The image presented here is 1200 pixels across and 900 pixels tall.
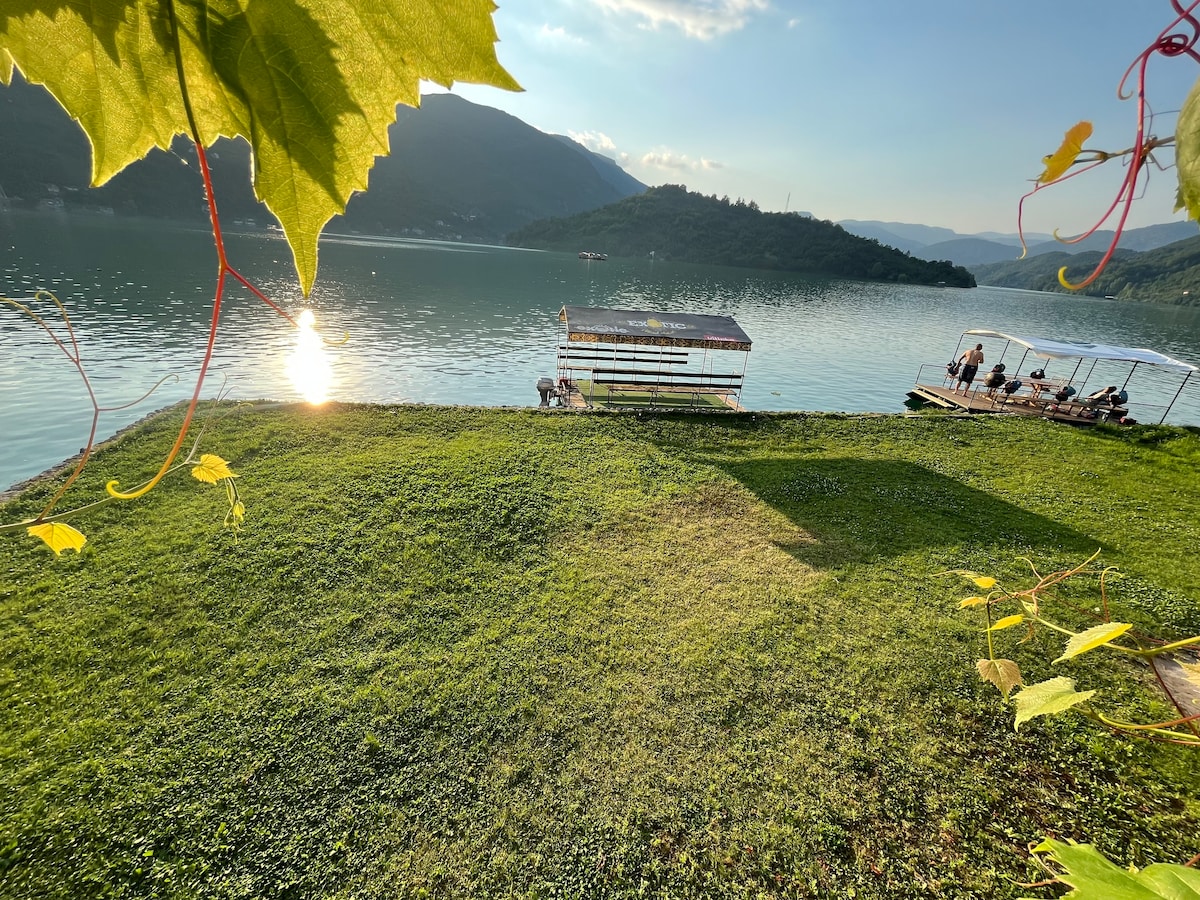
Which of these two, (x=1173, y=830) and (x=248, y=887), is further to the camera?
(x=1173, y=830)

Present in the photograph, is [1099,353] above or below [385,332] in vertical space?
above

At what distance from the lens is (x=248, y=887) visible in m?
3.60

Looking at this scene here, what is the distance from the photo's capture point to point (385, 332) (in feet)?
104

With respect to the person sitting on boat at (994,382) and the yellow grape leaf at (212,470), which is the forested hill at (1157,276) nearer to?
the person sitting on boat at (994,382)

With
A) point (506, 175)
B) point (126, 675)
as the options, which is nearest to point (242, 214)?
point (506, 175)

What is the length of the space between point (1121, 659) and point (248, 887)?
903 centimetres

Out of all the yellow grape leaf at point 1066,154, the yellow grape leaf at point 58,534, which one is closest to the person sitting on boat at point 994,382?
the yellow grape leaf at point 1066,154

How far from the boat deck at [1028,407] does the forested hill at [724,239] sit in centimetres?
9948

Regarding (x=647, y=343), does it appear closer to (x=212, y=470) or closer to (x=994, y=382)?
(x=994, y=382)

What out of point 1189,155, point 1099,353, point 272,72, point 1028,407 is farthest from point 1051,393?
point 272,72

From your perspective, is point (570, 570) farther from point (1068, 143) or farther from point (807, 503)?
point (1068, 143)

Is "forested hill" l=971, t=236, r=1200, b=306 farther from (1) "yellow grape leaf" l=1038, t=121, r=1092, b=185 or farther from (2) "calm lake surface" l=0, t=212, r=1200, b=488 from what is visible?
(1) "yellow grape leaf" l=1038, t=121, r=1092, b=185

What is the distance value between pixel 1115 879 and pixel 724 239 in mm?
126917

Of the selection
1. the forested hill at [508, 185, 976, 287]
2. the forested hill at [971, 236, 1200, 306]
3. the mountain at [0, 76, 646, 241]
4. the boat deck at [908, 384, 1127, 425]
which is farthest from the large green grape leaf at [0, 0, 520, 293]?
the forested hill at [508, 185, 976, 287]
